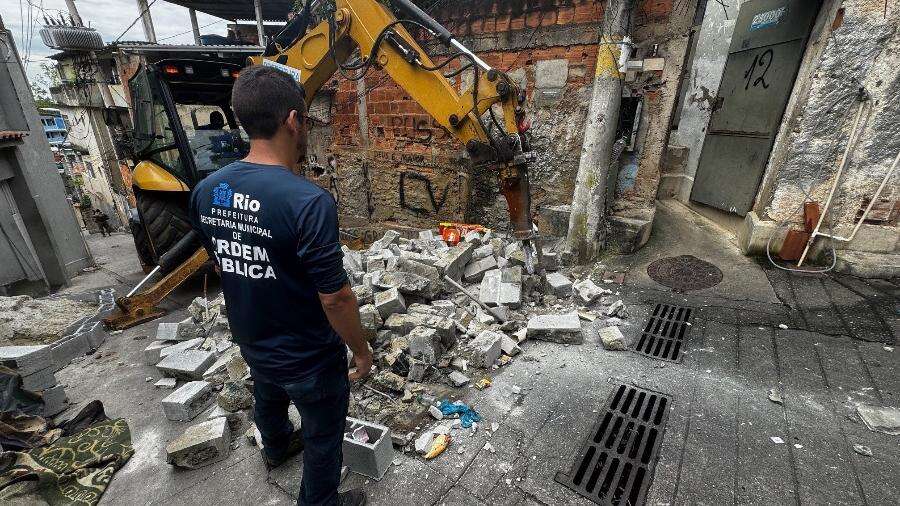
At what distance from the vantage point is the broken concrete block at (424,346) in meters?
2.75

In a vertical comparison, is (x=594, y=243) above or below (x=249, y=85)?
below

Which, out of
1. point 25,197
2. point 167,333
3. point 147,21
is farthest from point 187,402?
point 147,21

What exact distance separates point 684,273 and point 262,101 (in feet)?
14.3

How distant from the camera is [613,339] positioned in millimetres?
2961

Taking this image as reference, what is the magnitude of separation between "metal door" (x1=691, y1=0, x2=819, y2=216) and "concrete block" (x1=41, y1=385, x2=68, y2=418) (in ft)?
24.0

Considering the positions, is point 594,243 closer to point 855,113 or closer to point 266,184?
point 855,113

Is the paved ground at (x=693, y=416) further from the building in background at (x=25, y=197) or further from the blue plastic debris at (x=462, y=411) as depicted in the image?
the building in background at (x=25, y=197)

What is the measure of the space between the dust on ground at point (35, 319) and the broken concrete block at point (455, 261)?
3.90 meters

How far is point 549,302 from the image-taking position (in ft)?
12.0

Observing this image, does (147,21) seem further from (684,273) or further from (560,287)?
(684,273)

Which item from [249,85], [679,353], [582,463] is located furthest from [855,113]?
[249,85]

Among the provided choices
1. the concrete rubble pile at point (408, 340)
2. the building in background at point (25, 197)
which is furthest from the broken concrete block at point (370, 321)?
the building in background at point (25, 197)

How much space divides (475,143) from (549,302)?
5.74 ft

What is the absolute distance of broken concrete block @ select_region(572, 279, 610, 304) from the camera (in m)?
3.60
